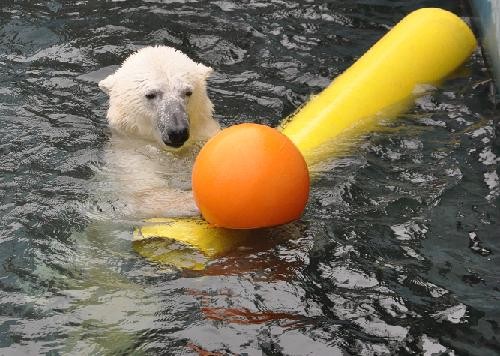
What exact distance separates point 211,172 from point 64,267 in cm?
94

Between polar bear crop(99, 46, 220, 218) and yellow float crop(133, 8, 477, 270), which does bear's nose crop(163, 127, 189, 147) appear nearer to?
polar bear crop(99, 46, 220, 218)

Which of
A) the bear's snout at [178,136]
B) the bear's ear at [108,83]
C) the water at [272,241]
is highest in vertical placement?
the bear's ear at [108,83]

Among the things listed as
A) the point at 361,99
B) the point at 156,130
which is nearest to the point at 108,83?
the point at 156,130

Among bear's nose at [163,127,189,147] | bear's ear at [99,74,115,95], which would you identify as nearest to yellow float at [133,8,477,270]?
bear's nose at [163,127,189,147]

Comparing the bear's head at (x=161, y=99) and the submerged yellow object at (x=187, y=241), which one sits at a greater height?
the bear's head at (x=161, y=99)

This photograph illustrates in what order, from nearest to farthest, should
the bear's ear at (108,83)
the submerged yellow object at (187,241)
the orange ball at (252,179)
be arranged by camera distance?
the orange ball at (252,179) < the submerged yellow object at (187,241) < the bear's ear at (108,83)

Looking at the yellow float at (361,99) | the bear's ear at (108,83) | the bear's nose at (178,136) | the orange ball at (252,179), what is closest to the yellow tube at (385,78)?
the yellow float at (361,99)

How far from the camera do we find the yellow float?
4.50 m

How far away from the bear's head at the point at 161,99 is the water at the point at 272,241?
37 cm

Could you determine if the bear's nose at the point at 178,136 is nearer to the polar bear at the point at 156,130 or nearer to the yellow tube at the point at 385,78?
the polar bear at the point at 156,130

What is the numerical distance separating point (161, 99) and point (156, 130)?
0.24 m

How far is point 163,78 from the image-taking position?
5.22m

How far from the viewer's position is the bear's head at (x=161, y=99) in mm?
5090

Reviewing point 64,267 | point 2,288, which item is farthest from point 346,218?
point 2,288
